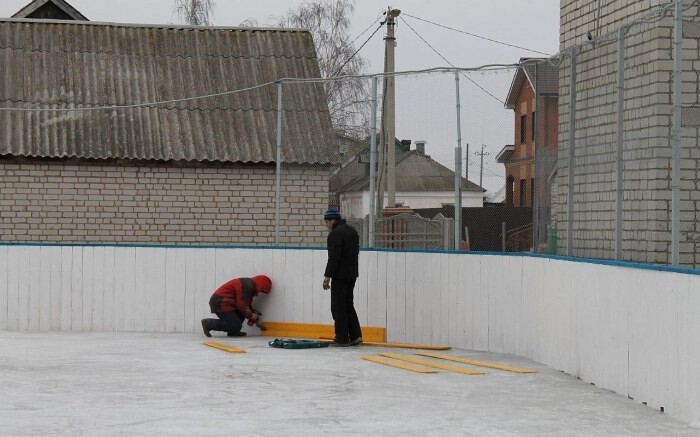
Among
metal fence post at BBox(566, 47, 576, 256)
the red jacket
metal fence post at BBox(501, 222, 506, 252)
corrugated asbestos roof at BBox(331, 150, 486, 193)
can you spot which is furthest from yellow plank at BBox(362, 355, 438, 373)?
the red jacket

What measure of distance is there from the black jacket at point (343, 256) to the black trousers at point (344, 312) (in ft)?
0.30

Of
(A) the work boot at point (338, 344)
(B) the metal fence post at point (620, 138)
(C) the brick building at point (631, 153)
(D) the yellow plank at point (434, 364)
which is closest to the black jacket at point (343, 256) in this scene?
(A) the work boot at point (338, 344)

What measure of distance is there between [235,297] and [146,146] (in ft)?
21.7

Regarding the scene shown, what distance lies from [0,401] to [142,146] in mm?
12377

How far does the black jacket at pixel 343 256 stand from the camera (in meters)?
15.1

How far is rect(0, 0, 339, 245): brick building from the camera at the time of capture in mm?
21266

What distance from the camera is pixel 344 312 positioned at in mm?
15070

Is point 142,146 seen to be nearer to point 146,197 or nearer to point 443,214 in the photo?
point 146,197

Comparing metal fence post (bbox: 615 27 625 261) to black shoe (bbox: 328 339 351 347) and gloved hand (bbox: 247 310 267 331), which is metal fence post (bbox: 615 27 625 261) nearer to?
black shoe (bbox: 328 339 351 347)

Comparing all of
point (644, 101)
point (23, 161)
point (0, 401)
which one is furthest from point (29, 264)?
point (644, 101)

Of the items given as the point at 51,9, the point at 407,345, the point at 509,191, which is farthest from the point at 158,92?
the point at 509,191

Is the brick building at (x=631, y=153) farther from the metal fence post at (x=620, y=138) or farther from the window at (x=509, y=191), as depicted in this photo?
the window at (x=509, y=191)

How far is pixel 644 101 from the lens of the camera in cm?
1180

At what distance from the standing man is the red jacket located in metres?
1.35
